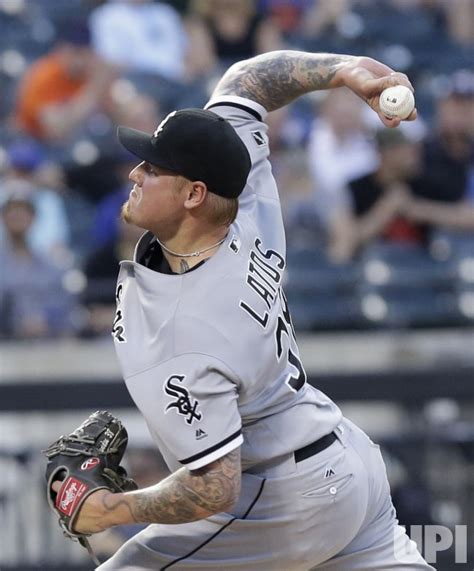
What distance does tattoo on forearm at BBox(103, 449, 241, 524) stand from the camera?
2.99 metres

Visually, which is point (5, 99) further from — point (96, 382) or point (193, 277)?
point (193, 277)

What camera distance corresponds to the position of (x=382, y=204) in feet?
24.0

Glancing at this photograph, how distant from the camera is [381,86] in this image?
324cm

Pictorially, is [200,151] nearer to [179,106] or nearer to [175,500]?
[175,500]

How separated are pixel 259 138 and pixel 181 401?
1.01 m

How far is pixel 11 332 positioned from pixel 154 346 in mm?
3841

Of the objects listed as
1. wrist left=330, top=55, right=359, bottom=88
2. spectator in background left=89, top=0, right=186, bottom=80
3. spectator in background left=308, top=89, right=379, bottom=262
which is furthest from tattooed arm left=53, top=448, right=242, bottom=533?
spectator in background left=89, top=0, right=186, bottom=80

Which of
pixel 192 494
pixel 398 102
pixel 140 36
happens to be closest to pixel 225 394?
pixel 192 494

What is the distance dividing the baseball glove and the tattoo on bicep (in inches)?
5.7

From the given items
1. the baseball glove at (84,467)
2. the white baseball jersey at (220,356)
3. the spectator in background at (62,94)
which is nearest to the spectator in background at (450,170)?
the spectator in background at (62,94)

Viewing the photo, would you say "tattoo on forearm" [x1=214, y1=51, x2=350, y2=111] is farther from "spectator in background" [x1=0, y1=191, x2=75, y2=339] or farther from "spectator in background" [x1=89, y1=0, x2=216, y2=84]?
"spectator in background" [x1=89, y1=0, x2=216, y2=84]

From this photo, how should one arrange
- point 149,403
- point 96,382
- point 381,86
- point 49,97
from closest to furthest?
point 149,403 < point 381,86 < point 96,382 < point 49,97

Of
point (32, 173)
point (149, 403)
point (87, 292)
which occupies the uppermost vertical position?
point (149, 403)

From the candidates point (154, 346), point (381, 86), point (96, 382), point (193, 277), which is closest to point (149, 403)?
point (154, 346)
